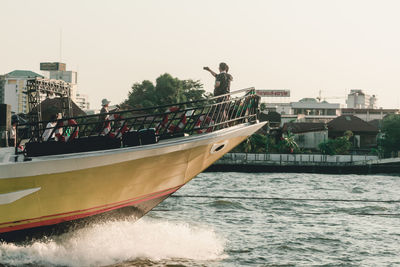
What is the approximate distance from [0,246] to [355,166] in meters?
46.4

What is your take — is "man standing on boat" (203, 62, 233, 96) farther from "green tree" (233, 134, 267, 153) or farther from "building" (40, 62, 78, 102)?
"green tree" (233, 134, 267, 153)

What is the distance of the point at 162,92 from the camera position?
9581 centimetres

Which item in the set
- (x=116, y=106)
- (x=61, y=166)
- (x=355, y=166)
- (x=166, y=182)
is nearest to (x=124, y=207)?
(x=166, y=182)

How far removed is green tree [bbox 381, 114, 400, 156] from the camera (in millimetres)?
62906

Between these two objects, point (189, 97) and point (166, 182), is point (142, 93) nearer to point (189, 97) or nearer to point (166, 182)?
point (189, 97)

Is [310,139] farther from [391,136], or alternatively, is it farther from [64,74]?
[64,74]

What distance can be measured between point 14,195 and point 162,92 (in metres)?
86.6

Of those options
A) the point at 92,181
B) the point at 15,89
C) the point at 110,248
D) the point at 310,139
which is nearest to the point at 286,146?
the point at 310,139

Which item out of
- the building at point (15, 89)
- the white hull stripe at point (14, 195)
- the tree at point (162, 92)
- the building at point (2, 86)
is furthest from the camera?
the building at point (2, 86)

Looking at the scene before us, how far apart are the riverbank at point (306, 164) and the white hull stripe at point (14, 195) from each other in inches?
1713

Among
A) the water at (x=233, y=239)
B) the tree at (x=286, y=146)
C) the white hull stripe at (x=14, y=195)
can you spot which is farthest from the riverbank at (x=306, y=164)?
the white hull stripe at (x=14, y=195)

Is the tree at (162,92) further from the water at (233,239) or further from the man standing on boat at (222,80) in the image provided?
the man standing on boat at (222,80)

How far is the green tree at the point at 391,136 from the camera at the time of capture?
62.9 metres

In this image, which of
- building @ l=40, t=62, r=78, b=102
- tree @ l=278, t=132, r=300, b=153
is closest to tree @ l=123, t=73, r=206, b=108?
building @ l=40, t=62, r=78, b=102
